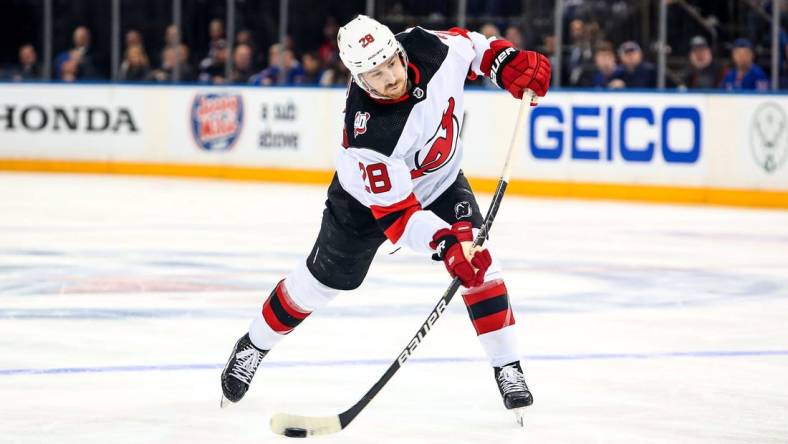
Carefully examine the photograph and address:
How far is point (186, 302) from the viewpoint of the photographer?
5730 mm

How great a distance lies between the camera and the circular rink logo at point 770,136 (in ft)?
34.0

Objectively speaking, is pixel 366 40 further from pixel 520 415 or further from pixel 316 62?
pixel 316 62

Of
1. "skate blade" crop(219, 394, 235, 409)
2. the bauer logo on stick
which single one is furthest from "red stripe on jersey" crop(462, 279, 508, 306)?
"skate blade" crop(219, 394, 235, 409)

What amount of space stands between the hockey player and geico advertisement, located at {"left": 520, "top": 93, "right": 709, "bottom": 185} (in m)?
6.98

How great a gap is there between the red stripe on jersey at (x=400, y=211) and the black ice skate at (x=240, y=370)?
64cm

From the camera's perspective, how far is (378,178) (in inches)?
137

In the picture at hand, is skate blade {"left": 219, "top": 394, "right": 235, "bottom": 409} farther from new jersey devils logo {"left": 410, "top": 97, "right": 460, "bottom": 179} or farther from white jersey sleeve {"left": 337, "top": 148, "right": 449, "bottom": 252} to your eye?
new jersey devils logo {"left": 410, "top": 97, "right": 460, "bottom": 179}

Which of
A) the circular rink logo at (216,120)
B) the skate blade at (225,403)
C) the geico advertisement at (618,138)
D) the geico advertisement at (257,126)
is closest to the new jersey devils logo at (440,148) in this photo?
the skate blade at (225,403)

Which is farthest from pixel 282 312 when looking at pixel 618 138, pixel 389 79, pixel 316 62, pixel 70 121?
pixel 70 121

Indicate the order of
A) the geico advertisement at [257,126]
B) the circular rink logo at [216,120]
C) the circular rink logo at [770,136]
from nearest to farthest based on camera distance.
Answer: the circular rink logo at [770,136] → the geico advertisement at [257,126] → the circular rink logo at [216,120]

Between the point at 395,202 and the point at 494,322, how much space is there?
46cm

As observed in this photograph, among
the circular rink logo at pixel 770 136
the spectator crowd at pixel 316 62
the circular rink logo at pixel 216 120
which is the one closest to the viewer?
the circular rink logo at pixel 770 136

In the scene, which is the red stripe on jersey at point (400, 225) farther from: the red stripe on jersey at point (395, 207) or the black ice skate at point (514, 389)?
the black ice skate at point (514, 389)

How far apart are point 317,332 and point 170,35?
9051 millimetres
